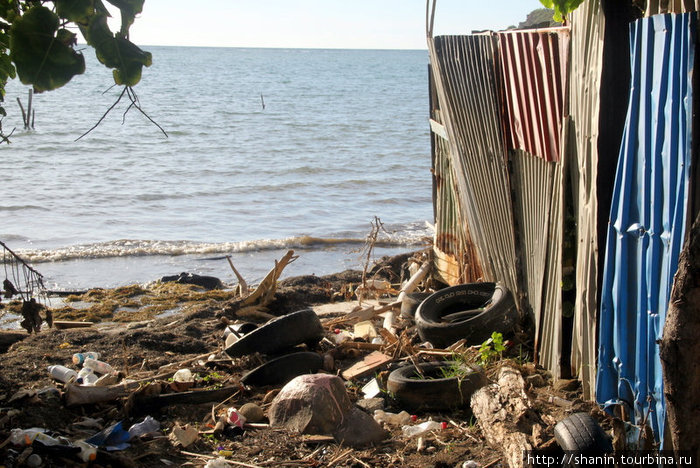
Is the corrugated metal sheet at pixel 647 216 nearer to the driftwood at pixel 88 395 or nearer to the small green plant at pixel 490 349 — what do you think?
the small green plant at pixel 490 349

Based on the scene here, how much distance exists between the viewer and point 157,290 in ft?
39.0

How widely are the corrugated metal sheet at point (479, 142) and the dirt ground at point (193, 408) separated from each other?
3.70 feet

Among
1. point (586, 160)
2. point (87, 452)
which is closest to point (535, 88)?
point (586, 160)

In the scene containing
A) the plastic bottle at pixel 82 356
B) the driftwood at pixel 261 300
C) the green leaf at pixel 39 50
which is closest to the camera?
the green leaf at pixel 39 50

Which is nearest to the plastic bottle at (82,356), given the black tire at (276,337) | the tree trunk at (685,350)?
the black tire at (276,337)

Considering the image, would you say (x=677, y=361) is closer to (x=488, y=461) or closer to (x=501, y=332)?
(x=488, y=461)

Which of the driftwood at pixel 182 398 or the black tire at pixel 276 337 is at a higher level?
the black tire at pixel 276 337

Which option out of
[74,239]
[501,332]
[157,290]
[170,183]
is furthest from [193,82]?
[501,332]

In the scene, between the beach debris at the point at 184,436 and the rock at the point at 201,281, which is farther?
the rock at the point at 201,281

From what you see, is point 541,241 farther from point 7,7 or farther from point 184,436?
point 7,7

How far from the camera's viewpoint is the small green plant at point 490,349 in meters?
6.06

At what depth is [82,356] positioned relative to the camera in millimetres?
6996

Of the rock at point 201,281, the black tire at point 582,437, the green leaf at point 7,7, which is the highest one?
the green leaf at point 7,7

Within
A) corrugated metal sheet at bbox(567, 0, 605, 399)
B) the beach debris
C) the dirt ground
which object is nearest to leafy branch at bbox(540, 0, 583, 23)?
corrugated metal sheet at bbox(567, 0, 605, 399)
